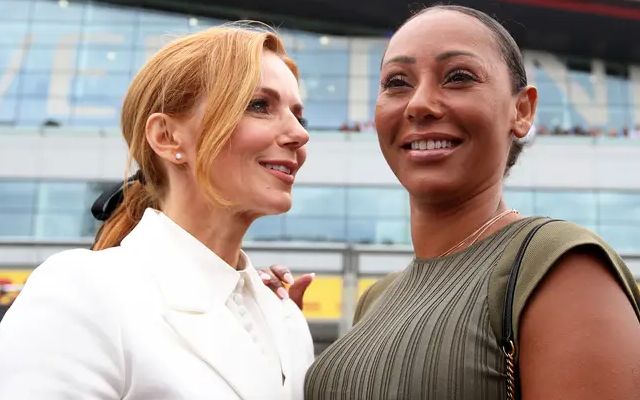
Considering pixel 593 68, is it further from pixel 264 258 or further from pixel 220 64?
pixel 220 64

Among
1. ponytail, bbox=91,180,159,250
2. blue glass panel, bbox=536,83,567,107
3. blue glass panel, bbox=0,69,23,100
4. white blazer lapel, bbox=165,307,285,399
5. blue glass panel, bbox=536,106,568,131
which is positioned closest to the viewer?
white blazer lapel, bbox=165,307,285,399

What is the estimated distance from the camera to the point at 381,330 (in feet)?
7.39

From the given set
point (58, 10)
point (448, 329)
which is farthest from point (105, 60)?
point (448, 329)

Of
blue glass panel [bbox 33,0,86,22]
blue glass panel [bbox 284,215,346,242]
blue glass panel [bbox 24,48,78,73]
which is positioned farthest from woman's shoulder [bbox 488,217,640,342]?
blue glass panel [bbox 33,0,86,22]

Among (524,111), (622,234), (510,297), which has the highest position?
(524,111)

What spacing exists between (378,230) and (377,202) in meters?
1.06

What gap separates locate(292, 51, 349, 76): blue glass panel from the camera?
89.7ft

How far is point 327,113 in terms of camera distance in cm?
2664

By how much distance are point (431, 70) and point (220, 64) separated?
0.78 meters

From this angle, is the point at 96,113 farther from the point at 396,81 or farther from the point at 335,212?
the point at 396,81

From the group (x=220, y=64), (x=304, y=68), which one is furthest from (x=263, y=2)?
(x=220, y=64)

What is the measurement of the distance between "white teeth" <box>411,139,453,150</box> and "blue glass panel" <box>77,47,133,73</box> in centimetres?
2633

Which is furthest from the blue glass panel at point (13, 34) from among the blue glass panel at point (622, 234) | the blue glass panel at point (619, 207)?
the blue glass panel at point (622, 234)

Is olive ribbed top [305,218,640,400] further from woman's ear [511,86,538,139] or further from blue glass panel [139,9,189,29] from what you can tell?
blue glass panel [139,9,189,29]
